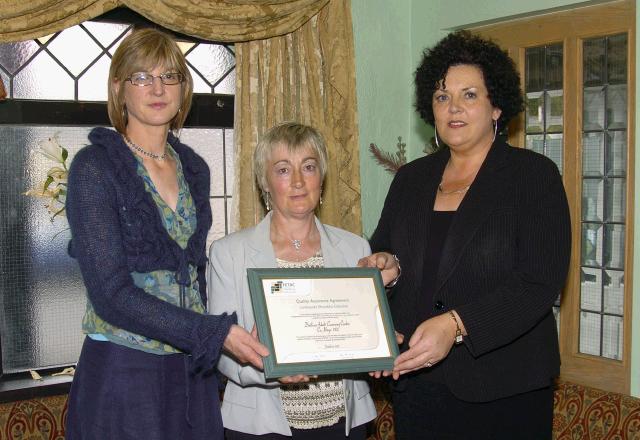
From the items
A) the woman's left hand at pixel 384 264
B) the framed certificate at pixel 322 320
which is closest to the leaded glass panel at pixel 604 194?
the woman's left hand at pixel 384 264

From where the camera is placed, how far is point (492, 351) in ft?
7.74

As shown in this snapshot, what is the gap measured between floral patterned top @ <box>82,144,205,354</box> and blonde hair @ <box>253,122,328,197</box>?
28 cm

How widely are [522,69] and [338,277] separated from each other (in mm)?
2419

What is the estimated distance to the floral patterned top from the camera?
2.14 metres

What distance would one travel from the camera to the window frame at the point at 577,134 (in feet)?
12.0

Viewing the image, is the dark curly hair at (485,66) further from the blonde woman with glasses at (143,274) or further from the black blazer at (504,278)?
the blonde woman with glasses at (143,274)

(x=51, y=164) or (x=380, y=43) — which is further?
(x=380, y=43)

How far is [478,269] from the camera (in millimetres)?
2342

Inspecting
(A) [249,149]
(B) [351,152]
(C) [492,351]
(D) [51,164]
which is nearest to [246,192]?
(A) [249,149]

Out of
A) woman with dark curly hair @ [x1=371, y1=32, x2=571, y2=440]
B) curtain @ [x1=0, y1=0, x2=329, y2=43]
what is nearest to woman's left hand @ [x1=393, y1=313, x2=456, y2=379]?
woman with dark curly hair @ [x1=371, y1=32, x2=571, y2=440]

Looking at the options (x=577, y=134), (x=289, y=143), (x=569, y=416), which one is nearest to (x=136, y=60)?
(x=289, y=143)

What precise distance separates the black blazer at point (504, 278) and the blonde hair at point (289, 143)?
1.58 feet

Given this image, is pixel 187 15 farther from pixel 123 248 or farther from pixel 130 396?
pixel 130 396

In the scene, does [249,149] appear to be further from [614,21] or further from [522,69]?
[614,21]
